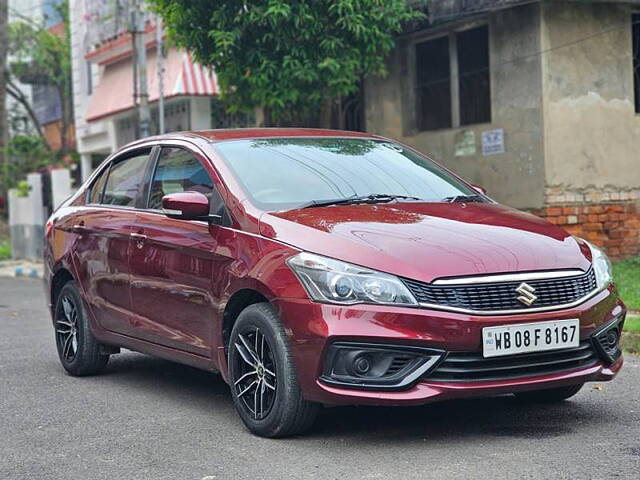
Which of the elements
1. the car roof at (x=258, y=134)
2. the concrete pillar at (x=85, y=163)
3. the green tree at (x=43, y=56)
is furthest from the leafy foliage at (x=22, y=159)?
the car roof at (x=258, y=134)

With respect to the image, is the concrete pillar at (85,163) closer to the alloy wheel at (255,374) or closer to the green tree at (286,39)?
the green tree at (286,39)

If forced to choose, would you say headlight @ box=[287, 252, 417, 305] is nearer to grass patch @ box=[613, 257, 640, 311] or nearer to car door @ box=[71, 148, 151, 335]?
car door @ box=[71, 148, 151, 335]

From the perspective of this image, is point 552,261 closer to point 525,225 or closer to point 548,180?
point 525,225

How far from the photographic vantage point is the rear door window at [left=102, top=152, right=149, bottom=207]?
7.11m

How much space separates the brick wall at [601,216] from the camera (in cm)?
1433

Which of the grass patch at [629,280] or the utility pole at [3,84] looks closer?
the grass patch at [629,280]

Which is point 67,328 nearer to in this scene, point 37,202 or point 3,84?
point 37,202

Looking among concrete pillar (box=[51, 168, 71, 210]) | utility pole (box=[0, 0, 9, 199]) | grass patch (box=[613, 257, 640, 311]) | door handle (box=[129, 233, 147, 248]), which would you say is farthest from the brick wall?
A: utility pole (box=[0, 0, 9, 199])

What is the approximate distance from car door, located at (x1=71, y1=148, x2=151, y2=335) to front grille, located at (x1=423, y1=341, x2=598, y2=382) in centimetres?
246

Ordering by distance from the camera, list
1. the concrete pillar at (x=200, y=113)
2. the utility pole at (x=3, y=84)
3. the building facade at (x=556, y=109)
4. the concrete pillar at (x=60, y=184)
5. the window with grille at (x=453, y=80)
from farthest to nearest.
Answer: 1. the utility pole at (x=3, y=84)
2. the concrete pillar at (x=200, y=113)
3. the concrete pillar at (x=60, y=184)
4. the window with grille at (x=453, y=80)
5. the building facade at (x=556, y=109)

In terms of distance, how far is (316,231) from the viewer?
5.36 metres

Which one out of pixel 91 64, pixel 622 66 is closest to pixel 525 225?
pixel 622 66

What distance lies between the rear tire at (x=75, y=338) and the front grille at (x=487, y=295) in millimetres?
3190

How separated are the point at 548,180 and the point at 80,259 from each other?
8.07 meters
